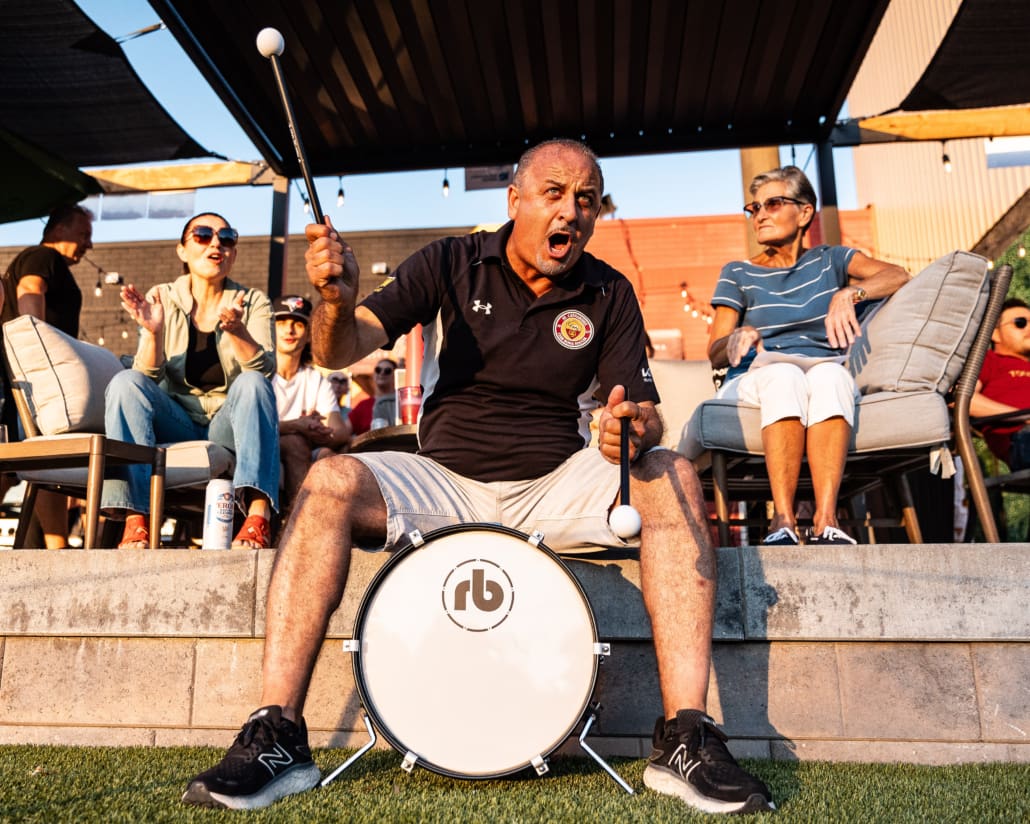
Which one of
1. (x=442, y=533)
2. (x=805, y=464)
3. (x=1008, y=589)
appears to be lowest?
(x=1008, y=589)

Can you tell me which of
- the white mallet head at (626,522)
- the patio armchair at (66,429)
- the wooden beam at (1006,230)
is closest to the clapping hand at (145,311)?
the patio armchair at (66,429)

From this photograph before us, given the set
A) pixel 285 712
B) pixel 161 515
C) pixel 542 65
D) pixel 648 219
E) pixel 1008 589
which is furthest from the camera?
pixel 648 219

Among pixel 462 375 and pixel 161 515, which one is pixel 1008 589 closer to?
pixel 462 375

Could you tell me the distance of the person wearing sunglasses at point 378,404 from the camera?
536 cm

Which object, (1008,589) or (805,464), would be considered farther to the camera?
(805,464)

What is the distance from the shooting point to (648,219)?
12000 millimetres

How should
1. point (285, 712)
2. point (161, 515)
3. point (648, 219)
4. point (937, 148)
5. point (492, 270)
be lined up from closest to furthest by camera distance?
point (285, 712)
point (492, 270)
point (161, 515)
point (937, 148)
point (648, 219)

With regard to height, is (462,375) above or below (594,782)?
above

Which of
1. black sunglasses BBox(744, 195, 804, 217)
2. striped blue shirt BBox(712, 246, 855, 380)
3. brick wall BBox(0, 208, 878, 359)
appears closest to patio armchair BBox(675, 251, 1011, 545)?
striped blue shirt BBox(712, 246, 855, 380)

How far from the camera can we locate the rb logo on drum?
1.89m

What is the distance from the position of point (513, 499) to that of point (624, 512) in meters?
0.63

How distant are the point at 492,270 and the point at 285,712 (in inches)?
48.2

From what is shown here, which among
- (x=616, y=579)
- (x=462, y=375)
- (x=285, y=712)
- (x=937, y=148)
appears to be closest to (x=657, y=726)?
(x=616, y=579)

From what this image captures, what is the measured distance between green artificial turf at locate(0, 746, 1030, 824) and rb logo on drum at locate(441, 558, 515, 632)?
12.8 inches
